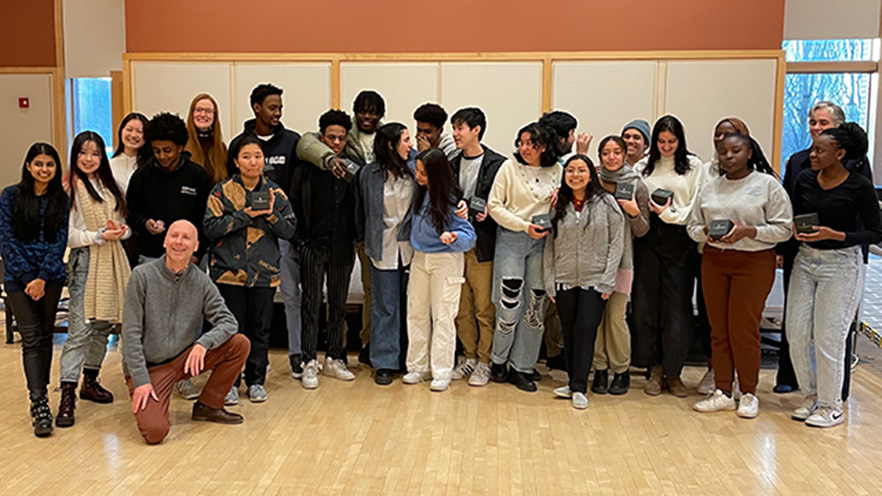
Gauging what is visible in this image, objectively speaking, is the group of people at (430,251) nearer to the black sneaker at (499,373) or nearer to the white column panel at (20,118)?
the black sneaker at (499,373)

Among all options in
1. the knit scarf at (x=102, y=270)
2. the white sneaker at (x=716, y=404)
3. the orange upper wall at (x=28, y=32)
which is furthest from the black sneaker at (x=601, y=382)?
the orange upper wall at (x=28, y=32)

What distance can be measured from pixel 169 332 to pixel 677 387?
9.11 ft

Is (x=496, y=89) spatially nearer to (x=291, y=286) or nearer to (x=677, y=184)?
(x=677, y=184)

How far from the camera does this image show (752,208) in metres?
4.02

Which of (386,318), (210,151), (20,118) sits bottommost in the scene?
(386,318)

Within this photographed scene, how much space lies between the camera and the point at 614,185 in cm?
435

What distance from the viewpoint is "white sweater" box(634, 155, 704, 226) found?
4266 mm

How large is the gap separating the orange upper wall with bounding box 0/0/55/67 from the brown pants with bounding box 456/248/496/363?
6497 mm

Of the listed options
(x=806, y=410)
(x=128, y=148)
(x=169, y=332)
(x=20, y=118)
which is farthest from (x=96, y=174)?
(x=20, y=118)

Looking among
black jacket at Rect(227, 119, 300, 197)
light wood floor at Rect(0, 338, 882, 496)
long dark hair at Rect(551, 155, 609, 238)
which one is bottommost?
light wood floor at Rect(0, 338, 882, 496)

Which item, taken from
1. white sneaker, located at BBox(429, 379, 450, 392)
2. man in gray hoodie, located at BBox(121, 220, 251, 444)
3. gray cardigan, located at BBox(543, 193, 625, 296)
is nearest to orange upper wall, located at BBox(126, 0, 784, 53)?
gray cardigan, located at BBox(543, 193, 625, 296)

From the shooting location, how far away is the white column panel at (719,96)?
6.09 meters

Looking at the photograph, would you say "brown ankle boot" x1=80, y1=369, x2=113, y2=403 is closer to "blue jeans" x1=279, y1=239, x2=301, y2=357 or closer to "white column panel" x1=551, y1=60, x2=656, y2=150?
"blue jeans" x1=279, y1=239, x2=301, y2=357

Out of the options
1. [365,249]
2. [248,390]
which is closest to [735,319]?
[365,249]
